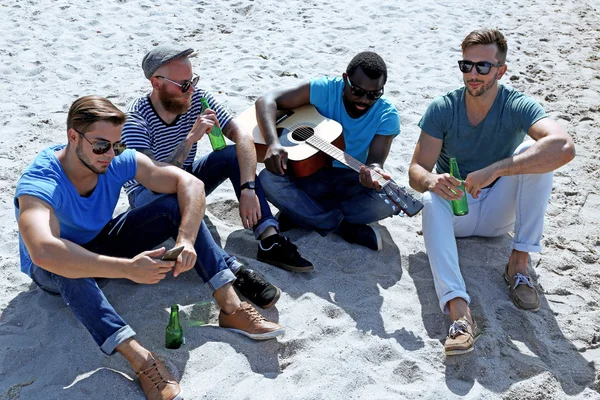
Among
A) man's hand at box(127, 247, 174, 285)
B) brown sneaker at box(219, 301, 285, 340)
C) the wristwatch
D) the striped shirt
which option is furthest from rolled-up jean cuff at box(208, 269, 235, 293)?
the striped shirt

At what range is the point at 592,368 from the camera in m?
3.80

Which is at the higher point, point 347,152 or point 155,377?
point 347,152

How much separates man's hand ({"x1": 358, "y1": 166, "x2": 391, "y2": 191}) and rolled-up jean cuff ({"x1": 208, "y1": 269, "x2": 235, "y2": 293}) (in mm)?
1089

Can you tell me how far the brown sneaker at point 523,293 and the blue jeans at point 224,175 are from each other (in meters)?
1.50

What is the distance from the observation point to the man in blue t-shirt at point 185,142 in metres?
4.41

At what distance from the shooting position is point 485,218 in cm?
457

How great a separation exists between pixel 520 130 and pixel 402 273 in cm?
117

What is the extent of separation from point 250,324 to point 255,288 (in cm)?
30

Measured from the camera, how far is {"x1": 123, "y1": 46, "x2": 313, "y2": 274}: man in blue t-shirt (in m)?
4.41

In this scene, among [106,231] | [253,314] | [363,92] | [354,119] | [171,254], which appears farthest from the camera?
[354,119]

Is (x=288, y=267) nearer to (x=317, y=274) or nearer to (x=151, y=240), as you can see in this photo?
(x=317, y=274)

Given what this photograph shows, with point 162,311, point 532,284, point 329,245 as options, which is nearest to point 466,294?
point 532,284

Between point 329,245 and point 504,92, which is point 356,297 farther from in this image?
point 504,92

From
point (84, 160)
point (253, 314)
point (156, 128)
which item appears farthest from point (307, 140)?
point (84, 160)
